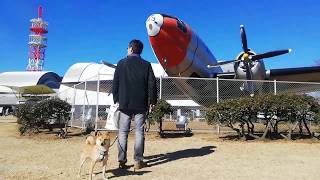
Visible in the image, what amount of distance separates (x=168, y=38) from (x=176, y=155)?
949 centimetres

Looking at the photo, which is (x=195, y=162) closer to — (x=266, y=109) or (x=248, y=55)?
(x=266, y=109)

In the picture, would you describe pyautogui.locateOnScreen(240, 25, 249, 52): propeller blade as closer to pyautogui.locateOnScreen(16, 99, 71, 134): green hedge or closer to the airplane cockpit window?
the airplane cockpit window

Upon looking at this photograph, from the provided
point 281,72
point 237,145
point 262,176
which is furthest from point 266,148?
point 281,72

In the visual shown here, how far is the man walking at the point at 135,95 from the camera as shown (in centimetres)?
681

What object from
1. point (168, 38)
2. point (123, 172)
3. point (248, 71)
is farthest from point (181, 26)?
point (123, 172)

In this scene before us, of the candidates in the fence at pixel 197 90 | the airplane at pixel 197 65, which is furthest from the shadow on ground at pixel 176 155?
the airplane at pixel 197 65

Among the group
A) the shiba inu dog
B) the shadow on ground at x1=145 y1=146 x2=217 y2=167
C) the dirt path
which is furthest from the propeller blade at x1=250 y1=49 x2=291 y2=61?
the shiba inu dog

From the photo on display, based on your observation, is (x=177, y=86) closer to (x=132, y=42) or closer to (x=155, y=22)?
(x=155, y=22)

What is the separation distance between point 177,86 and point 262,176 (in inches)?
488

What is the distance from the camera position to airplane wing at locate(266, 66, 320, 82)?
21078mm

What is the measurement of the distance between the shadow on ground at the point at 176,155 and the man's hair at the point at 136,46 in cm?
222

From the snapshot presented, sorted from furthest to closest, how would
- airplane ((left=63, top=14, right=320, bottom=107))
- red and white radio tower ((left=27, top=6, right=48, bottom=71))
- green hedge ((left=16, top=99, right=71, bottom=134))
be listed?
red and white radio tower ((left=27, top=6, right=48, bottom=71)) → airplane ((left=63, top=14, right=320, bottom=107)) → green hedge ((left=16, top=99, right=71, bottom=134))

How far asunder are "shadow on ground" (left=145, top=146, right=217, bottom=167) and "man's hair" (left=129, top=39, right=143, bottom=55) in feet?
7.27

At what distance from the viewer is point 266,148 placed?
989cm
